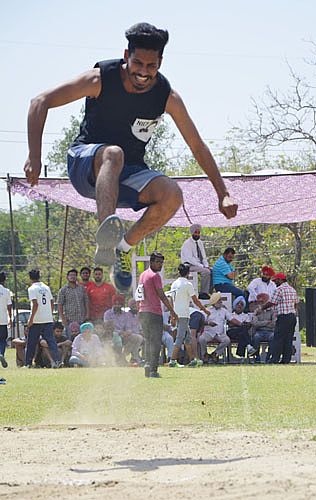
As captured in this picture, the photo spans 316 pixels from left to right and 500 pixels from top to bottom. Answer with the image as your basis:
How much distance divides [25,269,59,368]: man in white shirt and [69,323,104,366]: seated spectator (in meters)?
0.48

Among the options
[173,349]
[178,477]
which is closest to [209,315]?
[173,349]

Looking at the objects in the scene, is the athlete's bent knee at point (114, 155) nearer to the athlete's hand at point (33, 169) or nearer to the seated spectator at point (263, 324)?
the athlete's hand at point (33, 169)

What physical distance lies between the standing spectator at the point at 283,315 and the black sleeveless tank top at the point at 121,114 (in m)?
10.6

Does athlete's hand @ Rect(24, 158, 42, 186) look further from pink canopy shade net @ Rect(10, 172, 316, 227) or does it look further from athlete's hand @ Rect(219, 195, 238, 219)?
pink canopy shade net @ Rect(10, 172, 316, 227)

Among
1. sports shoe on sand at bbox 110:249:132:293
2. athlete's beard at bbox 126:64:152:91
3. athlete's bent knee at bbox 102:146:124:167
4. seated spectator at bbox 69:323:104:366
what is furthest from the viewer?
seated spectator at bbox 69:323:104:366

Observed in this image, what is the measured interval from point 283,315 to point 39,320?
4417 mm

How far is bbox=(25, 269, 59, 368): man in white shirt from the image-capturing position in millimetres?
17797

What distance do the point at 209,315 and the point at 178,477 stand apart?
500 inches

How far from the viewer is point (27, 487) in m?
5.64

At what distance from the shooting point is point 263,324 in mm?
18609

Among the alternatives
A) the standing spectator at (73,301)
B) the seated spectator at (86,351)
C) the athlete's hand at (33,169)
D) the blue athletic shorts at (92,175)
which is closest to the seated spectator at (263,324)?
the seated spectator at (86,351)

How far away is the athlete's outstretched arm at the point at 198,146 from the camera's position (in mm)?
7617

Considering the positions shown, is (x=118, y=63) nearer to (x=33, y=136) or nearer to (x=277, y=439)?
(x=33, y=136)

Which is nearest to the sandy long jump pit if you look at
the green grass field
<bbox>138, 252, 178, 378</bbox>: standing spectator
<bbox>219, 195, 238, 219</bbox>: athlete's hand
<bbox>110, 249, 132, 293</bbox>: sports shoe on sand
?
the green grass field
